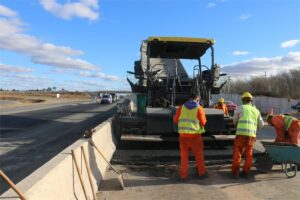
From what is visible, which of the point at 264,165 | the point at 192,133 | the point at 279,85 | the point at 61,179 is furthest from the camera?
the point at 279,85

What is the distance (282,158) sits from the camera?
9.16 metres

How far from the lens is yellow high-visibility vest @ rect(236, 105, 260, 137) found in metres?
9.15

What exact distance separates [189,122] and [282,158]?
2010 millimetres

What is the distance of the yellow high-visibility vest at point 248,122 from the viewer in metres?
9.15

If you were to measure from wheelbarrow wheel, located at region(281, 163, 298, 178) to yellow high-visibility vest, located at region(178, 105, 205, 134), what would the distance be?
193 cm

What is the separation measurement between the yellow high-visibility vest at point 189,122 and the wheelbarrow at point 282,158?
154 cm

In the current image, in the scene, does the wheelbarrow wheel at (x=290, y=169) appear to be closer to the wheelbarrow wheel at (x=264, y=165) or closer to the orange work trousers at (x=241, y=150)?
the wheelbarrow wheel at (x=264, y=165)

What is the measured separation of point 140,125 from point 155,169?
11.0 ft

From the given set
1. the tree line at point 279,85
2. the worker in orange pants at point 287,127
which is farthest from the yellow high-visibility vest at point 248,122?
the tree line at point 279,85

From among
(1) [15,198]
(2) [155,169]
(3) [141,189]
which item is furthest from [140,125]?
(1) [15,198]

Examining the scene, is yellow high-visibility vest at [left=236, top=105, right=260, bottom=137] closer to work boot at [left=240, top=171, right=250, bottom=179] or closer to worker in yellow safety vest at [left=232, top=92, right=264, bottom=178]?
worker in yellow safety vest at [left=232, top=92, right=264, bottom=178]

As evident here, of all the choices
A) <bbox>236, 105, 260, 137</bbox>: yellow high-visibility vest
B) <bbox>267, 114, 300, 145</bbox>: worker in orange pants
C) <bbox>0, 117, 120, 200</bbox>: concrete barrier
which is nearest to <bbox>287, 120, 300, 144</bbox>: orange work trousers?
<bbox>267, 114, 300, 145</bbox>: worker in orange pants

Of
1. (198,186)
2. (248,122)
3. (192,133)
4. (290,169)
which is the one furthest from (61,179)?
(290,169)

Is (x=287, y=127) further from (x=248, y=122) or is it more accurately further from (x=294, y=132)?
(x=248, y=122)
